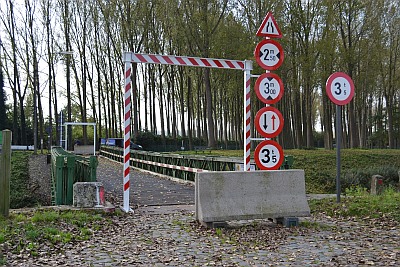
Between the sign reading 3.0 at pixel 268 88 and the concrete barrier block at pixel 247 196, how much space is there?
75.9 inches

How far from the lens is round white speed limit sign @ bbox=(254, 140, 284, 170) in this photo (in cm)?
992

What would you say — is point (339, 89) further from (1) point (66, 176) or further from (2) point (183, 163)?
(2) point (183, 163)

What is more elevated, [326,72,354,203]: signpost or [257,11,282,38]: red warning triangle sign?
[257,11,282,38]: red warning triangle sign

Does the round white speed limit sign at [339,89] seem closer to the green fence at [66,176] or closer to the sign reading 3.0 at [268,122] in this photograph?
the sign reading 3.0 at [268,122]

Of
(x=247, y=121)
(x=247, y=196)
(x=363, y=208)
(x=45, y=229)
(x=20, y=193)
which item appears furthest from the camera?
(x=20, y=193)

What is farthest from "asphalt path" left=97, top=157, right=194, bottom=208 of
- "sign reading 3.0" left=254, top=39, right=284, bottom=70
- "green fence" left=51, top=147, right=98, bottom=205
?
"sign reading 3.0" left=254, top=39, right=284, bottom=70

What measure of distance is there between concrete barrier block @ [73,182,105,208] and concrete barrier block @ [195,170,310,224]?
2320 millimetres

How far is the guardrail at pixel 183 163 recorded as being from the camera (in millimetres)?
15405

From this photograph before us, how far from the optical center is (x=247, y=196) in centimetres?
848

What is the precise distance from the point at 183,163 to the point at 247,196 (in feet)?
34.3

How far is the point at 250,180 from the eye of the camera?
8.59 meters

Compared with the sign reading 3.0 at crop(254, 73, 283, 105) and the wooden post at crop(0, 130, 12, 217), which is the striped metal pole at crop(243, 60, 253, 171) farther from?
the wooden post at crop(0, 130, 12, 217)

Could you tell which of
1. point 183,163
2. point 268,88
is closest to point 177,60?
point 268,88

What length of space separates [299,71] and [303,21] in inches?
148
